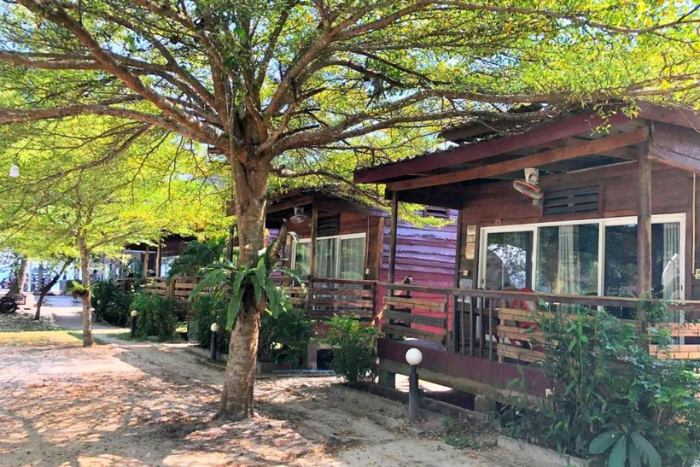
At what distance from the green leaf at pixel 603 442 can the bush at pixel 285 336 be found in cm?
592

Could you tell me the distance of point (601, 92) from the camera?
16.0 feet

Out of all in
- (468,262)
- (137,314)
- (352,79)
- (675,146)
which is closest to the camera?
(675,146)

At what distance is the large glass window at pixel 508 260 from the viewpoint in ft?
27.1

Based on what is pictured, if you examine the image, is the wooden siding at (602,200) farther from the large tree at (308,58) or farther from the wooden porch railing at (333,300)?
the wooden porch railing at (333,300)

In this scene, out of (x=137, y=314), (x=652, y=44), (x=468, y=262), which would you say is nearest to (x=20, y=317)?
(x=137, y=314)

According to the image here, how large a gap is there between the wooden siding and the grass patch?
32.5ft

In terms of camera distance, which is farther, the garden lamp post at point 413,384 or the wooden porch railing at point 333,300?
the wooden porch railing at point 333,300

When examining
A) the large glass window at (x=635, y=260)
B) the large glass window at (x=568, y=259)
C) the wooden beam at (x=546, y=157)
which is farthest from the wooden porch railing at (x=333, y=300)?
the large glass window at (x=635, y=260)

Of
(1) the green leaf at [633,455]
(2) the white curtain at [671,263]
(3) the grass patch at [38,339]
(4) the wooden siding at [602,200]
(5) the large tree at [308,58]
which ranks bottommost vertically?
Answer: (3) the grass patch at [38,339]

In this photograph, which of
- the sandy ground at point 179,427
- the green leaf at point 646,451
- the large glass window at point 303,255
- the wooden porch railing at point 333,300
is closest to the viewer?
the green leaf at point 646,451

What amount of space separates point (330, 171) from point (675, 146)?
5.65 metres

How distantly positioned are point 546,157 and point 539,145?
212 mm

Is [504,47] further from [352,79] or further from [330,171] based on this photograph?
[330,171]

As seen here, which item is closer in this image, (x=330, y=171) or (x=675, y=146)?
(x=675, y=146)
